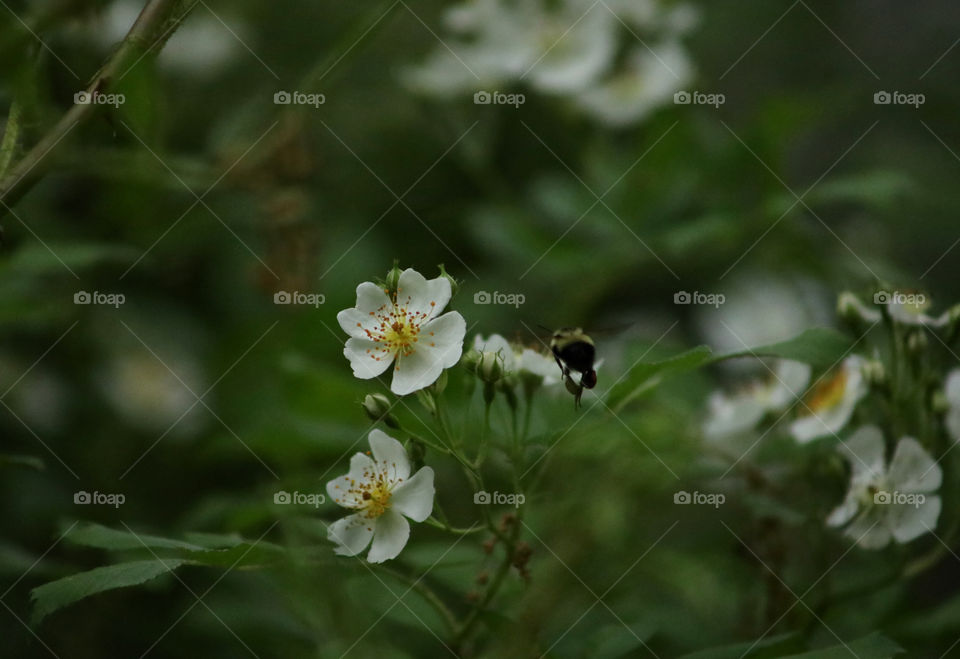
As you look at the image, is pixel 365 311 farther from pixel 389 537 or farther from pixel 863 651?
pixel 863 651

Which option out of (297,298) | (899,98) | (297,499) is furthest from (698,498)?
(899,98)

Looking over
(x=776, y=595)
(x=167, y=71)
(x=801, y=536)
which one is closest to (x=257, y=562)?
(x=776, y=595)

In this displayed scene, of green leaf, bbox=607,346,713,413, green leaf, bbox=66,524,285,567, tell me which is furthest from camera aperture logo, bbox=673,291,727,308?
green leaf, bbox=66,524,285,567

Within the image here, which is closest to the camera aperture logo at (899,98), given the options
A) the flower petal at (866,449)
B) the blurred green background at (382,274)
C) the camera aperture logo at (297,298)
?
the blurred green background at (382,274)

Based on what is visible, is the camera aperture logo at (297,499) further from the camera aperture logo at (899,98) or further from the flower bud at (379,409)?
the camera aperture logo at (899,98)

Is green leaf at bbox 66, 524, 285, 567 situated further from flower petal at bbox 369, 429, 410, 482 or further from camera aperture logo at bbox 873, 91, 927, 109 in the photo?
camera aperture logo at bbox 873, 91, 927, 109

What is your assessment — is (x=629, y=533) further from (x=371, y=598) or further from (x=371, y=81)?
(x=371, y=81)

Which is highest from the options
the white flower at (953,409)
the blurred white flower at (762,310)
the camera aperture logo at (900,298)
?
the blurred white flower at (762,310)
